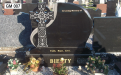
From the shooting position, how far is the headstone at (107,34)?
7336mm

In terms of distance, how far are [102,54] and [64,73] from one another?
2.87 meters

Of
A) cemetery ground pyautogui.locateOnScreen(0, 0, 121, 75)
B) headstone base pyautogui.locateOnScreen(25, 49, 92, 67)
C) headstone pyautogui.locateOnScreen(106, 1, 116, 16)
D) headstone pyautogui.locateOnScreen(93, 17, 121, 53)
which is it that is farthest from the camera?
headstone pyautogui.locateOnScreen(106, 1, 116, 16)

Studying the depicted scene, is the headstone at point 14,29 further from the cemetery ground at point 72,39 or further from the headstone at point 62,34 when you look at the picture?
the headstone at point 62,34

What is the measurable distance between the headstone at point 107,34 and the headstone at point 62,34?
982mm

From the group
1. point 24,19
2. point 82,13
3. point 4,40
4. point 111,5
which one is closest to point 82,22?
point 82,13

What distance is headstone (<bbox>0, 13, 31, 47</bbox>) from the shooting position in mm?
8164

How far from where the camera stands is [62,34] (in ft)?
22.0

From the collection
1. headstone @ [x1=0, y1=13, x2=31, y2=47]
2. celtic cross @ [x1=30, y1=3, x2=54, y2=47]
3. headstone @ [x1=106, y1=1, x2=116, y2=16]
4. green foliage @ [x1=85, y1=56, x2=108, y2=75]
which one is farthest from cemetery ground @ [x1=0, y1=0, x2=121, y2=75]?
headstone @ [x1=106, y1=1, x2=116, y2=16]

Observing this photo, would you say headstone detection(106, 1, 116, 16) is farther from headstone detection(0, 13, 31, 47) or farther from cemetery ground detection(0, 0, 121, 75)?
headstone detection(0, 13, 31, 47)

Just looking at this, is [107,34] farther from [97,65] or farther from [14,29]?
[14,29]

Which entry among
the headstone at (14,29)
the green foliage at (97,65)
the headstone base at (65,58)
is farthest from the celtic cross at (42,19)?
the green foliage at (97,65)

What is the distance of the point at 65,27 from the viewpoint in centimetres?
663

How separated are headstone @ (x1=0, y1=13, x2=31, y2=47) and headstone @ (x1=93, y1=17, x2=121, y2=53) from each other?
12.4ft

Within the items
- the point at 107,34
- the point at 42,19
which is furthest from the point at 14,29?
the point at 107,34
